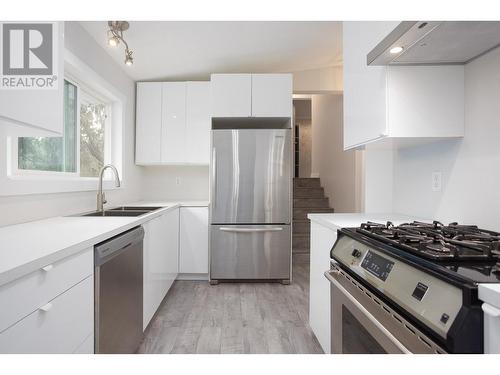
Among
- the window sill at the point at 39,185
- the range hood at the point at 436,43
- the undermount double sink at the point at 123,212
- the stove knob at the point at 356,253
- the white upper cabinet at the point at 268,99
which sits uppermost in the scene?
the white upper cabinet at the point at 268,99

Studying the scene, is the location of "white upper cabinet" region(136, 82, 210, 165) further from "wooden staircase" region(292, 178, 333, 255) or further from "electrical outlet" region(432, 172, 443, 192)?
"electrical outlet" region(432, 172, 443, 192)

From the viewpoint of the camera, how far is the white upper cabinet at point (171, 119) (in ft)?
10.9

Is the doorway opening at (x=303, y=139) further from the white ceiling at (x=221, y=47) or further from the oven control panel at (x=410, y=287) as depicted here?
the oven control panel at (x=410, y=287)

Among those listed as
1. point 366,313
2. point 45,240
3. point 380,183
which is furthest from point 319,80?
point 45,240

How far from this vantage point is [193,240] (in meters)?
3.11

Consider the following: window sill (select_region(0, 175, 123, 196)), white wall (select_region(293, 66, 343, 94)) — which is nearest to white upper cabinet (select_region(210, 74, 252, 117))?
white wall (select_region(293, 66, 343, 94))

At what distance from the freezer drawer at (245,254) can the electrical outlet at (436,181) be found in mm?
1601

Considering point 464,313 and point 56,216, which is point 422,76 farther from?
point 56,216

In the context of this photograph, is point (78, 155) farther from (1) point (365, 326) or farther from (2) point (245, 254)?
(1) point (365, 326)

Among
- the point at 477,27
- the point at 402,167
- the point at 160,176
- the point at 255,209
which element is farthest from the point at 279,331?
the point at 160,176

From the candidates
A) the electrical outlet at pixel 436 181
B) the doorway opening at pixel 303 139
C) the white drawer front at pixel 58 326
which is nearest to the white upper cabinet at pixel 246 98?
the electrical outlet at pixel 436 181

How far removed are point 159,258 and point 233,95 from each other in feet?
5.92

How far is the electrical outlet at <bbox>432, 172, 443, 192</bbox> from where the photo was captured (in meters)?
1.63

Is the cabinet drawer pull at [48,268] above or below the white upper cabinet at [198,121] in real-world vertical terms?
below
